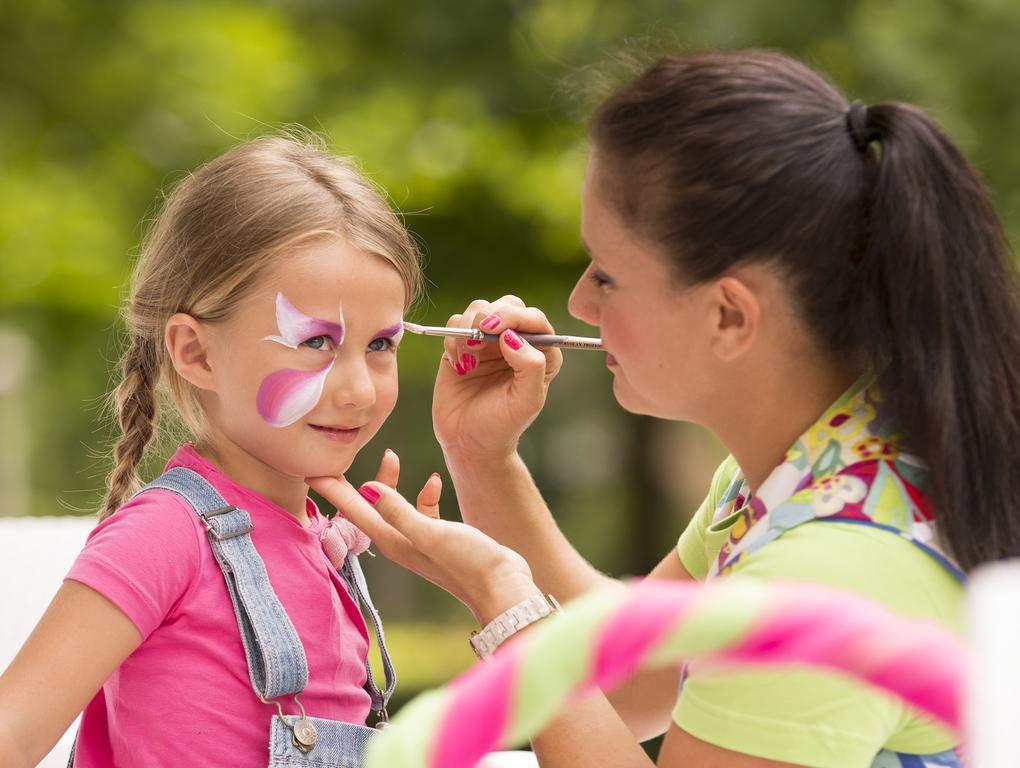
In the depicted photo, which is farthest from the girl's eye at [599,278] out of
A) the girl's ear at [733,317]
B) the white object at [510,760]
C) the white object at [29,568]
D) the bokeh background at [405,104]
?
the bokeh background at [405,104]

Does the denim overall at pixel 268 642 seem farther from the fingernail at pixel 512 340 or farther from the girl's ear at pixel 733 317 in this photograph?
the girl's ear at pixel 733 317

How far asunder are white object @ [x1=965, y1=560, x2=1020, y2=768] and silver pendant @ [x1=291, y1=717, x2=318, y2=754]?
1.02 m

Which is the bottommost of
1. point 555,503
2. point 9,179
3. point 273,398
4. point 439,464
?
point 555,503

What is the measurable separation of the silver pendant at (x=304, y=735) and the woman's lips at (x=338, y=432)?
0.35 m

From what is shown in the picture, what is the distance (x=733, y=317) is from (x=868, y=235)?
17cm

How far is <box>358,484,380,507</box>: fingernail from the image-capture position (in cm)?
162

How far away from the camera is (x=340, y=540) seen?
1.72m

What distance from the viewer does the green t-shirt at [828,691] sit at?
128 centimetres

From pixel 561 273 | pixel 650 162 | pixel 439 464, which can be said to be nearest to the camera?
pixel 650 162

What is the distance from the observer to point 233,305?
63.4 inches

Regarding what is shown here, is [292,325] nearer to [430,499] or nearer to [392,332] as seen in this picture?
[392,332]

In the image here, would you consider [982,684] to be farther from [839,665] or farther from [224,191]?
[224,191]

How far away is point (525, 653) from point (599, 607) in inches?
1.9

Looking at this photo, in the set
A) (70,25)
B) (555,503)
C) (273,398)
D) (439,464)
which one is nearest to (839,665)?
(273,398)
